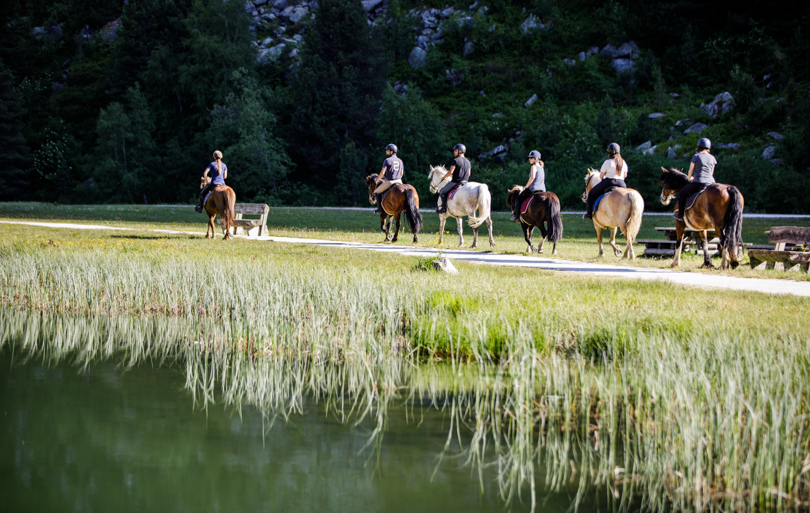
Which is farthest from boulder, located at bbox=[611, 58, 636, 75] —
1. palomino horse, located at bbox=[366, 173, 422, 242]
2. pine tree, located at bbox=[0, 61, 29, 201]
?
pine tree, located at bbox=[0, 61, 29, 201]

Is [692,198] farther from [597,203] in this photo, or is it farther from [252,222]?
[252,222]

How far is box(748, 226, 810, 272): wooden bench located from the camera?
1288cm

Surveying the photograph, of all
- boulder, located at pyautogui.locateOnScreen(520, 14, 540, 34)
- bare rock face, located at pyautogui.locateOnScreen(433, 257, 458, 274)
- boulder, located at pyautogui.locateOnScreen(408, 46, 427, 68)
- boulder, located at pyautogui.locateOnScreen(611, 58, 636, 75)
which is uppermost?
boulder, located at pyautogui.locateOnScreen(520, 14, 540, 34)

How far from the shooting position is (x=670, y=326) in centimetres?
711

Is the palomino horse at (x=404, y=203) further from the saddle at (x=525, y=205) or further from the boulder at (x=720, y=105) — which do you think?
the boulder at (x=720, y=105)

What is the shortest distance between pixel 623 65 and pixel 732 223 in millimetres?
41260

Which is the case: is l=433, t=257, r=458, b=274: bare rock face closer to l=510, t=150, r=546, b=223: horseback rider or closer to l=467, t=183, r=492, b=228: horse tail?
l=510, t=150, r=546, b=223: horseback rider

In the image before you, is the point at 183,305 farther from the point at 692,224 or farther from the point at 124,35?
the point at 124,35

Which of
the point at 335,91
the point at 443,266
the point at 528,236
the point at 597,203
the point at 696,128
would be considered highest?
the point at 335,91

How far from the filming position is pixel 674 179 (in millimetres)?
14023

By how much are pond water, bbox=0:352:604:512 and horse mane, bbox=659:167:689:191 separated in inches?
397

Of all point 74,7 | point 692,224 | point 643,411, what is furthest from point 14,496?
point 74,7

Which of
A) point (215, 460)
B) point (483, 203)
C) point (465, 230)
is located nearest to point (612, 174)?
point (483, 203)

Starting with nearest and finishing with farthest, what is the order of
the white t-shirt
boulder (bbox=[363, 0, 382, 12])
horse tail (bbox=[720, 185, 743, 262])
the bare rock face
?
the bare rock face
horse tail (bbox=[720, 185, 743, 262])
the white t-shirt
boulder (bbox=[363, 0, 382, 12])
